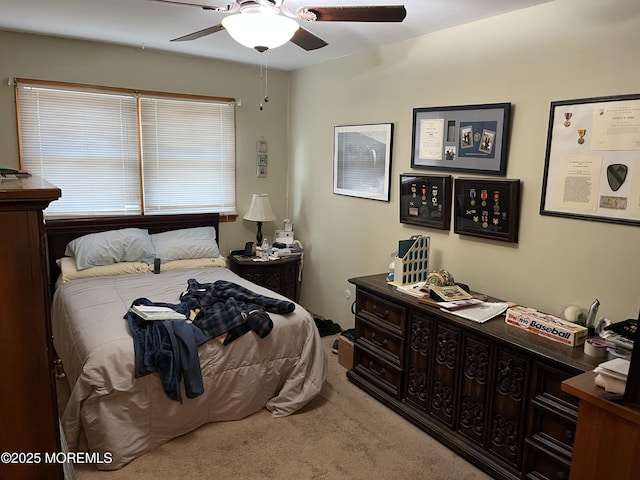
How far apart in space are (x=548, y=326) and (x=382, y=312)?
109 centimetres

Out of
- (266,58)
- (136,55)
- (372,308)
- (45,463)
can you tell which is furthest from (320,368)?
(136,55)

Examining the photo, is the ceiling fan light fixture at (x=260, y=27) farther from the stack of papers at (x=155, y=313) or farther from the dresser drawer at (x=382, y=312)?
the dresser drawer at (x=382, y=312)

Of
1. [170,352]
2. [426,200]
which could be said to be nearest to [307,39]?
[426,200]

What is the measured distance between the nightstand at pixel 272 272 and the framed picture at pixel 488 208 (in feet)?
6.32

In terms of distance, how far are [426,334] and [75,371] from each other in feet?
6.81

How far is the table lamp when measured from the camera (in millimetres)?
4586

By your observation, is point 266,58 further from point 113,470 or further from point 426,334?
point 113,470

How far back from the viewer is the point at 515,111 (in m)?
2.67

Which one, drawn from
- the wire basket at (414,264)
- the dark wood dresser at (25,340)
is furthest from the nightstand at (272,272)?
the dark wood dresser at (25,340)

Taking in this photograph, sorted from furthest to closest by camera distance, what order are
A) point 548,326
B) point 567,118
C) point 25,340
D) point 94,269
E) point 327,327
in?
point 327,327, point 94,269, point 567,118, point 548,326, point 25,340

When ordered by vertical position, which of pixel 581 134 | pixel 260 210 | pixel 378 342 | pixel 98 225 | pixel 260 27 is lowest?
pixel 378 342

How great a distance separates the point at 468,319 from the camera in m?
2.50

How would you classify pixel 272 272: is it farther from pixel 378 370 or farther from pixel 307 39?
Result: pixel 307 39

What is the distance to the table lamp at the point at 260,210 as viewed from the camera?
459cm
